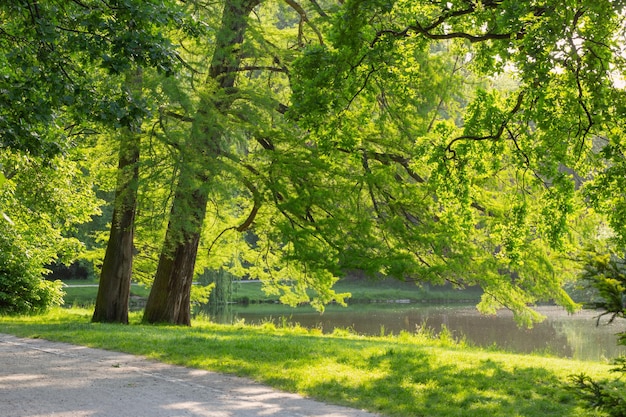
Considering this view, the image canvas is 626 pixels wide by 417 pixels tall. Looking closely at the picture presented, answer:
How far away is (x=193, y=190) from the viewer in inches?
611

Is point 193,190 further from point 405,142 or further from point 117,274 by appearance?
point 405,142

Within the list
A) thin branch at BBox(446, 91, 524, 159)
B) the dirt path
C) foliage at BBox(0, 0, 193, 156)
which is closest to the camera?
the dirt path

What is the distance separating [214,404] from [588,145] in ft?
23.4

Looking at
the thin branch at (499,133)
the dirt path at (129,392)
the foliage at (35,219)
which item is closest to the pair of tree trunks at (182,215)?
the foliage at (35,219)

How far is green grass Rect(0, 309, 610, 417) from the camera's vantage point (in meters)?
8.23

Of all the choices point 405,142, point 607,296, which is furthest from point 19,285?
point 607,296

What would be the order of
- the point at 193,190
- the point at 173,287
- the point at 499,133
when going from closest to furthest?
the point at 499,133 → the point at 193,190 → the point at 173,287

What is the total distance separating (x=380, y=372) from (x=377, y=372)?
4 cm

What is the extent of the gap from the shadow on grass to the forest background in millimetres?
1916

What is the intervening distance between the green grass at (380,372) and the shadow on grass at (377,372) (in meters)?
0.01

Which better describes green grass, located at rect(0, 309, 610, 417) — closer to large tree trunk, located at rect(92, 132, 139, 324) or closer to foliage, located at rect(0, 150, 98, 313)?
large tree trunk, located at rect(92, 132, 139, 324)

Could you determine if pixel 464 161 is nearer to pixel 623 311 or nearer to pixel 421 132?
pixel 421 132

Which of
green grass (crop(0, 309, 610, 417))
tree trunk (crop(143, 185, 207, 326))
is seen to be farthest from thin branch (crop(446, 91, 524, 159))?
tree trunk (crop(143, 185, 207, 326))

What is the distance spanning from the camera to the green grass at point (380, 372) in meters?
8.23
